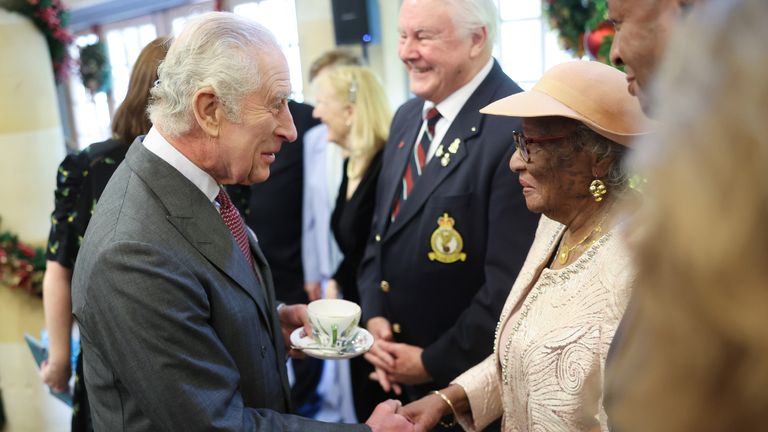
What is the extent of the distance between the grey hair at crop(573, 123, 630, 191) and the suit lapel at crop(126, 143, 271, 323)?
843 mm

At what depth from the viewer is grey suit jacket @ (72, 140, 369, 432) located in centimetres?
133

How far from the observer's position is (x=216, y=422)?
4.50 feet

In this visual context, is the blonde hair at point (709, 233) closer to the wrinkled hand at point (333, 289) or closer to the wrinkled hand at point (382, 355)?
the wrinkled hand at point (382, 355)

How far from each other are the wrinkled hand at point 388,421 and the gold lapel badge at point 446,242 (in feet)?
2.06

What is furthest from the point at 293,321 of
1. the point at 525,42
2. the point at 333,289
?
the point at 525,42

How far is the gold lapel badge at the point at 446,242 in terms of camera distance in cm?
225

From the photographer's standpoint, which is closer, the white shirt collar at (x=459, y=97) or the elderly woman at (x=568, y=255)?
the elderly woman at (x=568, y=255)

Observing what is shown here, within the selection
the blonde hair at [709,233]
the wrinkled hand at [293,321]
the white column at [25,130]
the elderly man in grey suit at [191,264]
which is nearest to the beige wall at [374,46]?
the white column at [25,130]

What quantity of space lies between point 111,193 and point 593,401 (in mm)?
1125

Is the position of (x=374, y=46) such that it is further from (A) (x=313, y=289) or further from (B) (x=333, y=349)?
(B) (x=333, y=349)

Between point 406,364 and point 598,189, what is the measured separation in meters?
1.05

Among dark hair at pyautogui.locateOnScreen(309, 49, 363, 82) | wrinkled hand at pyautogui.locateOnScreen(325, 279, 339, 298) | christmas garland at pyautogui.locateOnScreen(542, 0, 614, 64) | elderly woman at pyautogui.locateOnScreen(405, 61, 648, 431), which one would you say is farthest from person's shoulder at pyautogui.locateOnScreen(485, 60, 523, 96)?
dark hair at pyautogui.locateOnScreen(309, 49, 363, 82)

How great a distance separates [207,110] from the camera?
59.7 inches

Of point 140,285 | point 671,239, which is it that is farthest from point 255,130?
point 671,239
